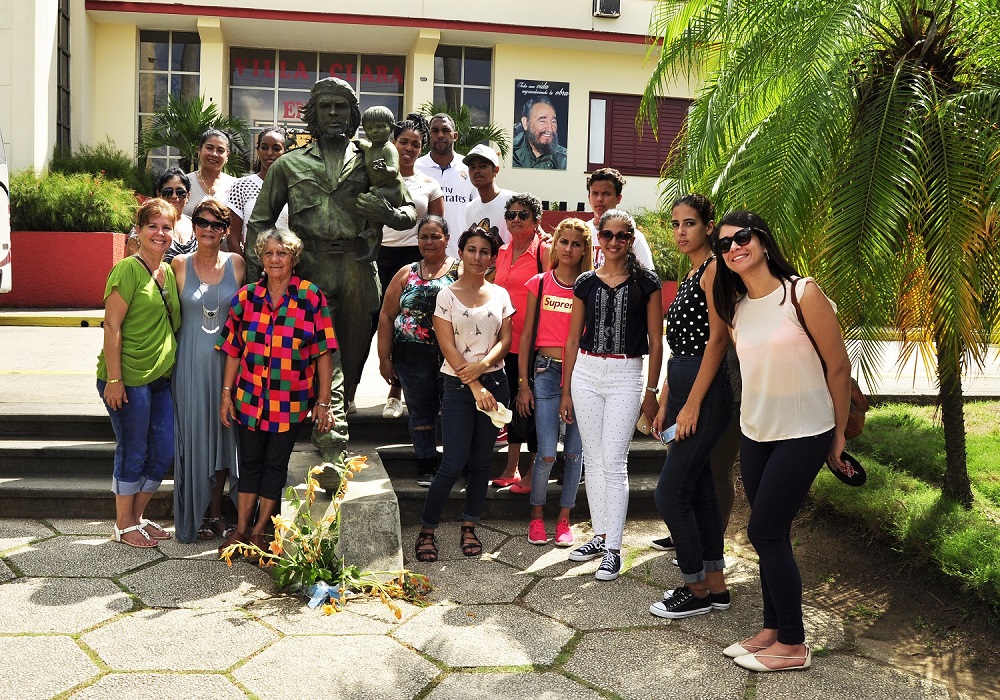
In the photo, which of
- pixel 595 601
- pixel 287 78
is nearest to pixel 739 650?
pixel 595 601

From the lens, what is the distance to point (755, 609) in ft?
15.4

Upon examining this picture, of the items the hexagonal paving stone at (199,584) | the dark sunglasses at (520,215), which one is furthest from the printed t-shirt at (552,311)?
the hexagonal paving stone at (199,584)

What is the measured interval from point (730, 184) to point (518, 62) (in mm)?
17039

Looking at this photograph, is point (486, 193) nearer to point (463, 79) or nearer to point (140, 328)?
point (140, 328)

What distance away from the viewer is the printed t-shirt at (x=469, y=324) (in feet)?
17.6

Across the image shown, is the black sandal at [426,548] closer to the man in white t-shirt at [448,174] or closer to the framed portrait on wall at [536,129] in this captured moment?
the man in white t-shirt at [448,174]

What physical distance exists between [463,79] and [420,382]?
16.6 metres

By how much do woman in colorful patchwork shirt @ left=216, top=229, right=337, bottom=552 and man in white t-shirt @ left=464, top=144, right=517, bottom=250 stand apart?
5.70ft

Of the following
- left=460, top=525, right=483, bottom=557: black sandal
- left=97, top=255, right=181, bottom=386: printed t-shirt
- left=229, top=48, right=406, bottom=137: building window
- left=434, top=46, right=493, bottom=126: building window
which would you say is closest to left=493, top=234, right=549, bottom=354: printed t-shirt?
left=460, top=525, right=483, bottom=557: black sandal

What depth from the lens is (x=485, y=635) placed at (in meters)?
4.34

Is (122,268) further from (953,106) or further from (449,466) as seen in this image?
(953,106)

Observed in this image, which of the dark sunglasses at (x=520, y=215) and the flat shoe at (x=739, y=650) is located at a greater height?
the dark sunglasses at (x=520, y=215)

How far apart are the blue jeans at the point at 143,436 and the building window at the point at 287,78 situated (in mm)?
17084

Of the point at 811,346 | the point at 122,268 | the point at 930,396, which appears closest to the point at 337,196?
the point at 122,268
